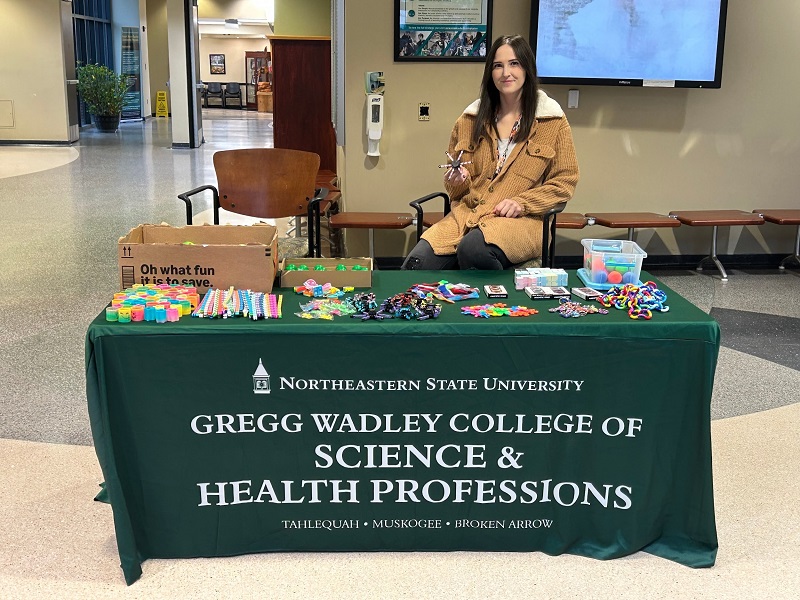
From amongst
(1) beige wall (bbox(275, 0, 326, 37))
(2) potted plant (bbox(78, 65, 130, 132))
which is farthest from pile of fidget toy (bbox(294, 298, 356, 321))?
(2) potted plant (bbox(78, 65, 130, 132))

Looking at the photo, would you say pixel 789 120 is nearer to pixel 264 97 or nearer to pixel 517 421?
pixel 517 421

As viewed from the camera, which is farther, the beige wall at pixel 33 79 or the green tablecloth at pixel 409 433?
the beige wall at pixel 33 79

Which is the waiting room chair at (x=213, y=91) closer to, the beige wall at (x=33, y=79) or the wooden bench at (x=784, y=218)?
the beige wall at (x=33, y=79)

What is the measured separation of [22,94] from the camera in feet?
46.1

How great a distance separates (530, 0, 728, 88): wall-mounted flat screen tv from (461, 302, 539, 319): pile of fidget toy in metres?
3.42

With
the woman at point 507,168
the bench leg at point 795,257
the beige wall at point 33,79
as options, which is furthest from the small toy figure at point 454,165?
the beige wall at point 33,79

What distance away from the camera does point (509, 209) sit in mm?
3318

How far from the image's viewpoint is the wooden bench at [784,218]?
549cm

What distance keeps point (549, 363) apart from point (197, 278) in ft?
3.33

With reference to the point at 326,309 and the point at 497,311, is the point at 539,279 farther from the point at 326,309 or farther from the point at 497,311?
the point at 326,309

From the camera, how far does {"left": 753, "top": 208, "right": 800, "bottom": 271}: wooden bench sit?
5492 millimetres

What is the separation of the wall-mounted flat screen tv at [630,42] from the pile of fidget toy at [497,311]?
342 cm

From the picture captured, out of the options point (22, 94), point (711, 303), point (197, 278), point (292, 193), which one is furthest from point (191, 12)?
point (197, 278)

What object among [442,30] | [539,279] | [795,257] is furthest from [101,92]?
[539,279]
